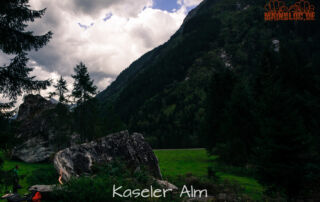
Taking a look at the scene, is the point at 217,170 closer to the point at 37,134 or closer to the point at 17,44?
the point at 17,44

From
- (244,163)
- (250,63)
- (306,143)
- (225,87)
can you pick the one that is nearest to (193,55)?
(250,63)

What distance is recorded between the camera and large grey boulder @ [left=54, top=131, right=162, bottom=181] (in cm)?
1264

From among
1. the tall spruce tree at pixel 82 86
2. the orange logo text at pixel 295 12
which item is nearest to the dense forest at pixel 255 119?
the tall spruce tree at pixel 82 86

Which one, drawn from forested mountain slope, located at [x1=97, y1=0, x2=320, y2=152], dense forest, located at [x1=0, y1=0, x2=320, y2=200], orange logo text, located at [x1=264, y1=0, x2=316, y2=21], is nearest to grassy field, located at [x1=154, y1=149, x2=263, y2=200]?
dense forest, located at [x1=0, y1=0, x2=320, y2=200]

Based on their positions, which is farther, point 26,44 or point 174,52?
point 174,52

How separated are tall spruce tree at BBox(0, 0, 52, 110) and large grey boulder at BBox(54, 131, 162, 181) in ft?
14.2

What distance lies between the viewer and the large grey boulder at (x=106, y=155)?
1264 centimetres

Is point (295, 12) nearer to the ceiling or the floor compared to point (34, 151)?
nearer to the ceiling

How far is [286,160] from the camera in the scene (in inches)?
495

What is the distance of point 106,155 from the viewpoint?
1398cm

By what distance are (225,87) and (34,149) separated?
29797 mm

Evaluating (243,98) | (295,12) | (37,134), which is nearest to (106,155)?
(243,98)

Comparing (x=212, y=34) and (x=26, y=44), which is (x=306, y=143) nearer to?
(x=26, y=44)

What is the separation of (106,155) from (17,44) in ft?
26.4
